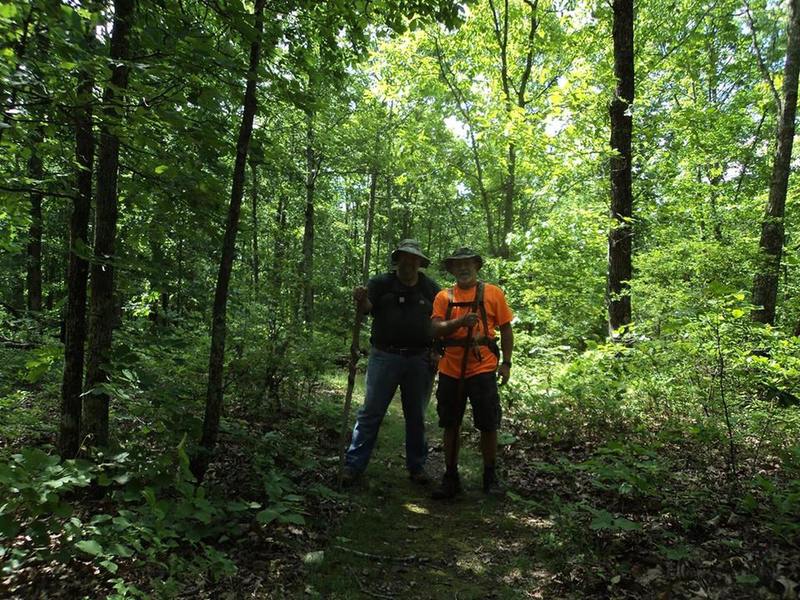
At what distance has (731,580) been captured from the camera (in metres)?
2.84

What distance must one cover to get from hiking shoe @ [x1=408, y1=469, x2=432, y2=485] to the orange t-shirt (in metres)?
1.29

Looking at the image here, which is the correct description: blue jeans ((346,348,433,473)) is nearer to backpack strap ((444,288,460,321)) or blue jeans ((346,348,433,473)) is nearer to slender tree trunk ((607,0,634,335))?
backpack strap ((444,288,460,321))

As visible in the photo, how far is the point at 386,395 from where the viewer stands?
539 centimetres

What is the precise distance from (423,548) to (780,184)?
402 inches

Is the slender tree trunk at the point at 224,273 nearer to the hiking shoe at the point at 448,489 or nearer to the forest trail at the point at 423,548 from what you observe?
the forest trail at the point at 423,548

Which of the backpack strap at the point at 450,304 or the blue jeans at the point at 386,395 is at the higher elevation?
the backpack strap at the point at 450,304

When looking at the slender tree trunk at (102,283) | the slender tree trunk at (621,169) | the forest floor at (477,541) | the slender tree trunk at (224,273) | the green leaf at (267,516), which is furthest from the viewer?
the slender tree trunk at (621,169)

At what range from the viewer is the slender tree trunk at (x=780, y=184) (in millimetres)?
9383

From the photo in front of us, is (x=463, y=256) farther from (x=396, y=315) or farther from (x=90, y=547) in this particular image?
(x=90, y=547)

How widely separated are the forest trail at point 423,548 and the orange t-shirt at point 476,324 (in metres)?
1.38

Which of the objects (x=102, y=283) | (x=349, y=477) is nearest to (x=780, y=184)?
(x=349, y=477)

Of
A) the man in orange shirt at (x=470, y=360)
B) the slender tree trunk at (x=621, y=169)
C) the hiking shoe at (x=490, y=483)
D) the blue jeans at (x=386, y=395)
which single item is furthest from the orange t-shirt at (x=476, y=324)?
the slender tree trunk at (x=621, y=169)

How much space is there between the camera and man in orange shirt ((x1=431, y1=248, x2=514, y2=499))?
5098 mm

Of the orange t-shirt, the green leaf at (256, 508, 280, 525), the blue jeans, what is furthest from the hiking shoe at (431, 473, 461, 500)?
the green leaf at (256, 508, 280, 525)
